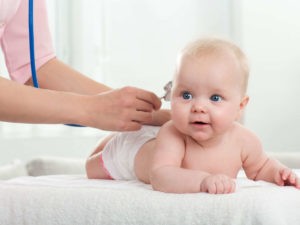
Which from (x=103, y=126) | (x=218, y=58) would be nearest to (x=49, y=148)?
(x=103, y=126)

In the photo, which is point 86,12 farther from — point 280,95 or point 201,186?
point 201,186

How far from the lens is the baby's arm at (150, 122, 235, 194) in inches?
40.5

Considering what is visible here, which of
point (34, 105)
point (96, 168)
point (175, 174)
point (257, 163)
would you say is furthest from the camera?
point (96, 168)

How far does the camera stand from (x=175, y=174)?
3.68 ft

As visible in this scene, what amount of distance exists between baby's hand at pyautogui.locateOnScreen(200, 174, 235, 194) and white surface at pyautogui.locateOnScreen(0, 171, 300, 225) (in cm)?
2

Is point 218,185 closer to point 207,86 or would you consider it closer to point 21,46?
point 207,86

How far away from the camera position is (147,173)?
4.26 feet

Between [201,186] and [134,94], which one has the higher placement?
[134,94]

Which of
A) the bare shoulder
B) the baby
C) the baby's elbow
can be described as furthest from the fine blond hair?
the baby's elbow

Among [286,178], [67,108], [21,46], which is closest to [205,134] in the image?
[286,178]

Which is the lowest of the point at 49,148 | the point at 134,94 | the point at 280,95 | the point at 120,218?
the point at 49,148

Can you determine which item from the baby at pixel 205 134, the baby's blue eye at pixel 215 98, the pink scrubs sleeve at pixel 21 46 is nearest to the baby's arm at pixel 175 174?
the baby at pixel 205 134

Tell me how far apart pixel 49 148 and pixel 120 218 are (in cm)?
202

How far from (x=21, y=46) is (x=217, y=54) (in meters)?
0.72
